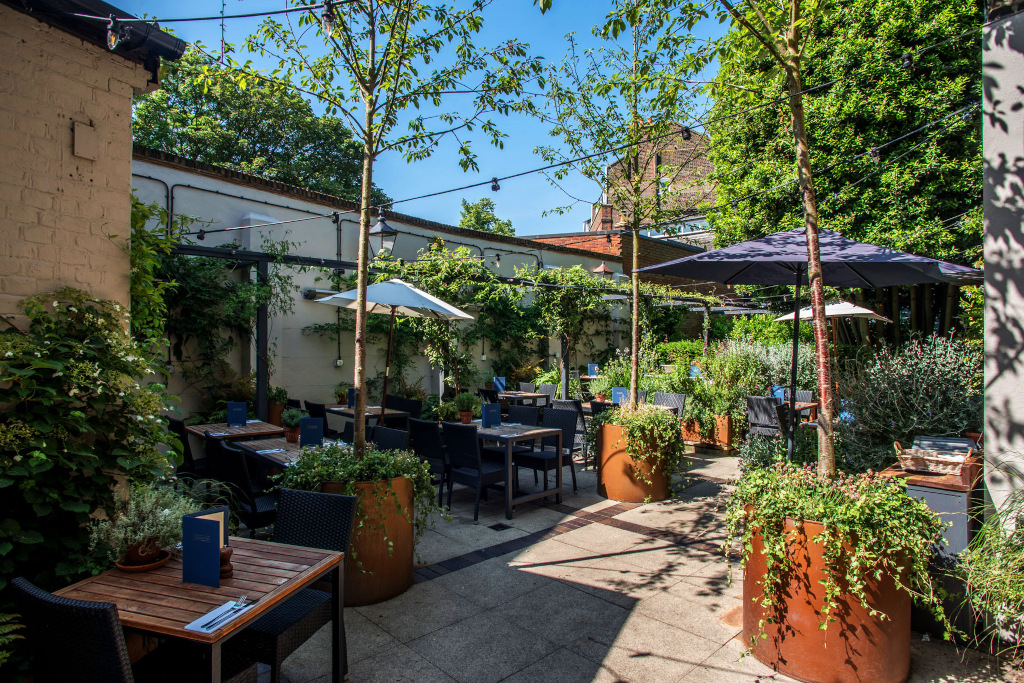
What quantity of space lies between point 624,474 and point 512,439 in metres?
1.28

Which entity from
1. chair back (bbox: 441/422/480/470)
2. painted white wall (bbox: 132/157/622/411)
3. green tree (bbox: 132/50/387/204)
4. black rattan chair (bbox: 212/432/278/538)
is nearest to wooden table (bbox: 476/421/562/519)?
chair back (bbox: 441/422/480/470)

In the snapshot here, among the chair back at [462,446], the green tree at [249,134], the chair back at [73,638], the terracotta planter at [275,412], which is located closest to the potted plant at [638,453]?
the chair back at [462,446]

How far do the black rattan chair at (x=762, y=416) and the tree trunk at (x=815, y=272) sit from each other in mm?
3788

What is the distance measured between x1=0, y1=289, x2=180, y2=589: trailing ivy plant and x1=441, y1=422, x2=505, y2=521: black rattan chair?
2.54 meters

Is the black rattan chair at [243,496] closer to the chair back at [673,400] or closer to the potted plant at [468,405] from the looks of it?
the potted plant at [468,405]

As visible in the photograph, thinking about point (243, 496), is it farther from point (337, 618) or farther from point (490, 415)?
point (490, 415)

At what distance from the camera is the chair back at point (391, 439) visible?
4.61 metres

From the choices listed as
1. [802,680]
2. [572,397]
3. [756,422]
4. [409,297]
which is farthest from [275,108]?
[802,680]

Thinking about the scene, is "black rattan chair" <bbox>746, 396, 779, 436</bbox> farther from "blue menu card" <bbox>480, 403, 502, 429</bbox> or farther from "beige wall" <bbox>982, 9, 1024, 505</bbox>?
"beige wall" <bbox>982, 9, 1024, 505</bbox>

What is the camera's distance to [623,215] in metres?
6.15

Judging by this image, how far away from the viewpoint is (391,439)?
4.73 metres

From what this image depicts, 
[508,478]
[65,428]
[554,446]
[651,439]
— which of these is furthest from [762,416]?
[65,428]

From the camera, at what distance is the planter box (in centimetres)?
821

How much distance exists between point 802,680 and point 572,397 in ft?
24.9
